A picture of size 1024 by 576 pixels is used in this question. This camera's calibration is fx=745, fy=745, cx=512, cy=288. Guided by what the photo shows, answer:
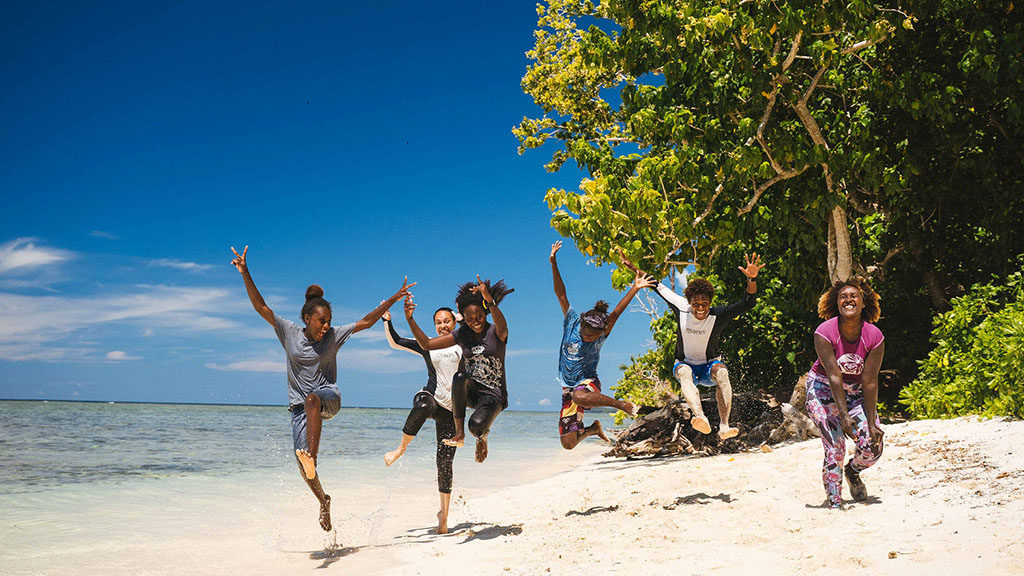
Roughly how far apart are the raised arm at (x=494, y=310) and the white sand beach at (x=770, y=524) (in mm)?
2057

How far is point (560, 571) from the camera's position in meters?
6.00

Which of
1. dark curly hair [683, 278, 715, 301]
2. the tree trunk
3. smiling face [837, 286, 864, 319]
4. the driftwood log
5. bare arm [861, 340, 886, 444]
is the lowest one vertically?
the driftwood log

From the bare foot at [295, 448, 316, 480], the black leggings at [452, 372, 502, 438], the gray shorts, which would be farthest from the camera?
the black leggings at [452, 372, 502, 438]

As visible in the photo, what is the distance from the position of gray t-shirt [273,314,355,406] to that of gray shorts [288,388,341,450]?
0.21 ft

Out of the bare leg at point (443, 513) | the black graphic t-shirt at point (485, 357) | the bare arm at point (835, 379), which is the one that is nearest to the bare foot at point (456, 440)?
the black graphic t-shirt at point (485, 357)

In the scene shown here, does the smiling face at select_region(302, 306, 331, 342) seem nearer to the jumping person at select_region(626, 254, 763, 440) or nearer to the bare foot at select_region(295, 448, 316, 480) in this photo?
the bare foot at select_region(295, 448, 316, 480)

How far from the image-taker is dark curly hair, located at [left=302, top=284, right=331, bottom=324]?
7.14m

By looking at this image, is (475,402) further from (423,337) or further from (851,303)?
(851,303)

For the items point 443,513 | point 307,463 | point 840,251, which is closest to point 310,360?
point 307,463

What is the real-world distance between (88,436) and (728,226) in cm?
2352

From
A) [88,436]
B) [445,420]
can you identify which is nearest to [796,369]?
[445,420]

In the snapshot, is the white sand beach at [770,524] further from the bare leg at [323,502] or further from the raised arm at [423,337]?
the raised arm at [423,337]

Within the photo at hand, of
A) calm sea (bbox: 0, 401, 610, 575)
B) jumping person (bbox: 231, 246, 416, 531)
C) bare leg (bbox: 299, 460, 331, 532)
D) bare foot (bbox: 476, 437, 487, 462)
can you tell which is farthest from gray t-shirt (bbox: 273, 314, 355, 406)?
calm sea (bbox: 0, 401, 610, 575)

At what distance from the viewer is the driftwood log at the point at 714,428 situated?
1298cm
